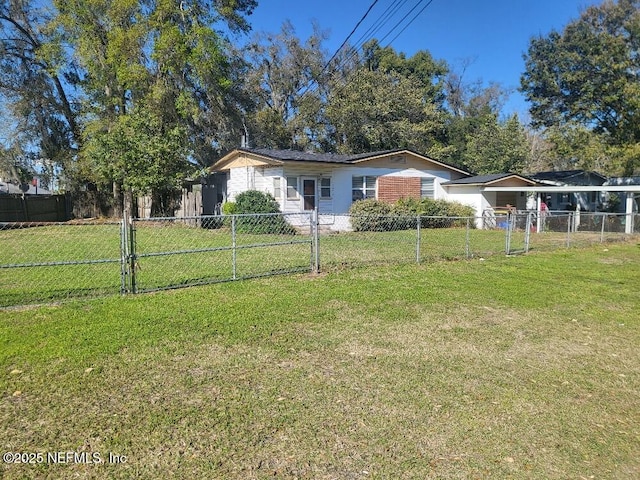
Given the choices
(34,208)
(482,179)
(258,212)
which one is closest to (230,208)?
(258,212)

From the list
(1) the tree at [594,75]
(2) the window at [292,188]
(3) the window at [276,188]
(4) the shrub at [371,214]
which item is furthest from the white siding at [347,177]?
(1) the tree at [594,75]

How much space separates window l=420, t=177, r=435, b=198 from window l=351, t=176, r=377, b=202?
111 inches

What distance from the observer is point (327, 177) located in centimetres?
1955

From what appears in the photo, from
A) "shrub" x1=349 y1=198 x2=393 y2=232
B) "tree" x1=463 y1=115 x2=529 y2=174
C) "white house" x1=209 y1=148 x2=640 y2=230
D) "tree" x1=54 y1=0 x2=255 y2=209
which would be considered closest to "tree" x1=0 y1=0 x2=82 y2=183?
"tree" x1=54 y1=0 x2=255 y2=209

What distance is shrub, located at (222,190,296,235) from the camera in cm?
1647

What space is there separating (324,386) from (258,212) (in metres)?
13.2

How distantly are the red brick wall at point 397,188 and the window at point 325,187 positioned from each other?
2.49 m

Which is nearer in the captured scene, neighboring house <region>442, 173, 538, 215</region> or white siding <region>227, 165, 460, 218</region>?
white siding <region>227, 165, 460, 218</region>

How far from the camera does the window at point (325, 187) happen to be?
19.4 m

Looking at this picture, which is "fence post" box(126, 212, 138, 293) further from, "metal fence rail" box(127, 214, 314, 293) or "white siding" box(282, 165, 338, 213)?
"white siding" box(282, 165, 338, 213)

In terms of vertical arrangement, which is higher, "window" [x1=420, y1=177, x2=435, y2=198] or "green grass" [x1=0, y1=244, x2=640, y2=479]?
"window" [x1=420, y1=177, x2=435, y2=198]

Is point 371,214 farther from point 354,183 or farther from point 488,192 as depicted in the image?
point 488,192

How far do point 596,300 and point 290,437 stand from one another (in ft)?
19.8

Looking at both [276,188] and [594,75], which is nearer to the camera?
[276,188]
